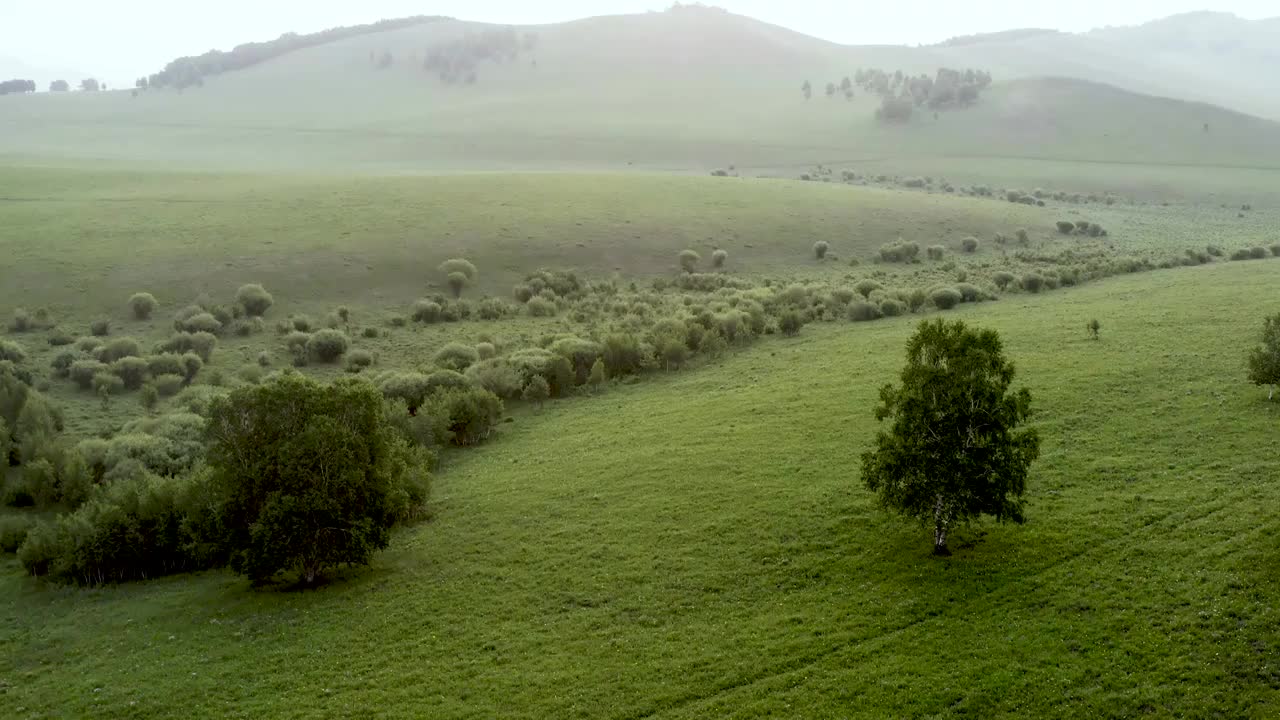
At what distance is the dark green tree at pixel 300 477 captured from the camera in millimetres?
33406

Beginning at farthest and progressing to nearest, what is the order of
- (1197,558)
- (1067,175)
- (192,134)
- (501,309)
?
(192,134)
(1067,175)
(501,309)
(1197,558)

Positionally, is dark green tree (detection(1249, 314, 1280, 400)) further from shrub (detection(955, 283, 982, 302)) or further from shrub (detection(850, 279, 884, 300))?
shrub (detection(850, 279, 884, 300))

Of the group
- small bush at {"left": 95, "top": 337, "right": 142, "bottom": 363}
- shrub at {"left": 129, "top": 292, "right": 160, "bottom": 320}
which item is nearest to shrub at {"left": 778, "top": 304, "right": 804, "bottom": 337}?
small bush at {"left": 95, "top": 337, "right": 142, "bottom": 363}

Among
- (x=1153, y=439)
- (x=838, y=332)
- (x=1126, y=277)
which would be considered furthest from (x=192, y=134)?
(x=1153, y=439)

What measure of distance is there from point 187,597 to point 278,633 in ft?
22.4

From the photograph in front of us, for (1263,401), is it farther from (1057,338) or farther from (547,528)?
(547,528)

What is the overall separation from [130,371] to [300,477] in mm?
35219

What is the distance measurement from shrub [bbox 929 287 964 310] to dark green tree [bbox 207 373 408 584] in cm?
5298

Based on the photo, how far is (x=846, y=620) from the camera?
2798cm

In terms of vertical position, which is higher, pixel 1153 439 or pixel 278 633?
pixel 1153 439

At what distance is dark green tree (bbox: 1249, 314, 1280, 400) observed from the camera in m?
39.4

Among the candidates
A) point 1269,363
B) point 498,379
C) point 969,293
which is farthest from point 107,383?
point 1269,363

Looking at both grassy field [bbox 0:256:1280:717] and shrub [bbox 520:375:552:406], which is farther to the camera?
shrub [bbox 520:375:552:406]

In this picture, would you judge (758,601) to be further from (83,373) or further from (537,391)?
Result: (83,373)
